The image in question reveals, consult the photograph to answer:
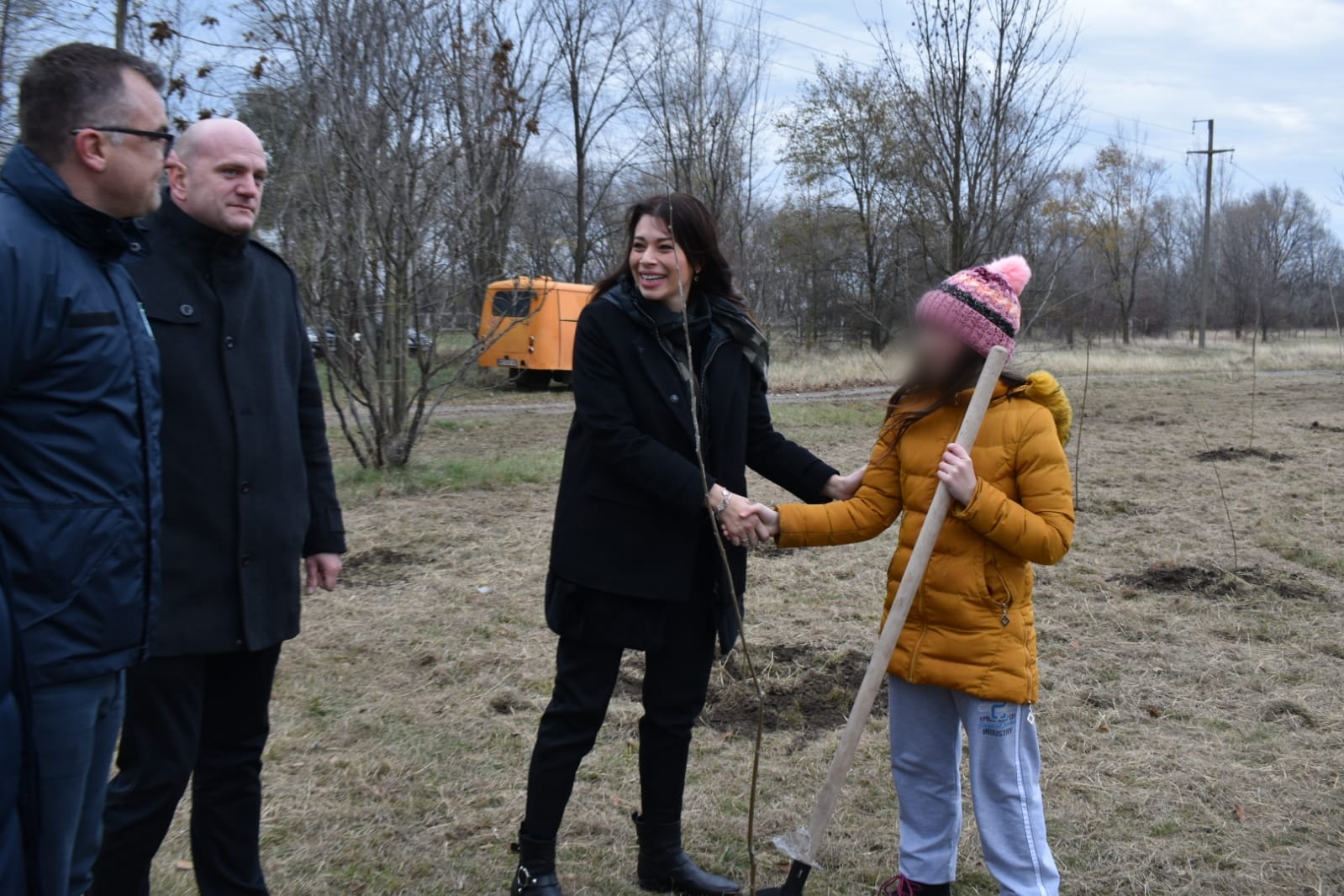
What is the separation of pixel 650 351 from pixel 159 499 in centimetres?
130

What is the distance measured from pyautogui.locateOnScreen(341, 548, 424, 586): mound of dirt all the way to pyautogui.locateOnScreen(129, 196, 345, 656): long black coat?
3845mm

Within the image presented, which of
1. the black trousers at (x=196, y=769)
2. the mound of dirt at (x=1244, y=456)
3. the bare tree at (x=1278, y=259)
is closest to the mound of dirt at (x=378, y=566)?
the black trousers at (x=196, y=769)

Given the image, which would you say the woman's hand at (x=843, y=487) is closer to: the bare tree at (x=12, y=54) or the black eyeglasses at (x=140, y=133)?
the black eyeglasses at (x=140, y=133)

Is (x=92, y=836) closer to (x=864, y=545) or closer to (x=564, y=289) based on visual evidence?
(x=864, y=545)

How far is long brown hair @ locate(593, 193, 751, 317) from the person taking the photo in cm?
278

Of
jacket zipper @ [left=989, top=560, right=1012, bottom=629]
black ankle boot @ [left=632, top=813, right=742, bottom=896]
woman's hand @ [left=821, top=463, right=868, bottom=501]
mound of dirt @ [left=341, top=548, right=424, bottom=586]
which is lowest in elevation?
black ankle boot @ [left=632, top=813, right=742, bottom=896]

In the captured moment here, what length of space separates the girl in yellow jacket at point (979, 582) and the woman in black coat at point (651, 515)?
0.52 m

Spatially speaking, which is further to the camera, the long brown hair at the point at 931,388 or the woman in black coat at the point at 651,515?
the woman in black coat at the point at 651,515

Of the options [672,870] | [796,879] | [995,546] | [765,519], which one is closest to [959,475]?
[995,546]

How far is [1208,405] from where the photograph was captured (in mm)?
16922

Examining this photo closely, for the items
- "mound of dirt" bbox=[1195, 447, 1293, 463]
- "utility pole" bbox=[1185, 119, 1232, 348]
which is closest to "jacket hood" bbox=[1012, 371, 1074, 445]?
"mound of dirt" bbox=[1195, 447, 1293, 463]

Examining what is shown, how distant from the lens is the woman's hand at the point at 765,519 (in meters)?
2.71

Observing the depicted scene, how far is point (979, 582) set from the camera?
2482mm

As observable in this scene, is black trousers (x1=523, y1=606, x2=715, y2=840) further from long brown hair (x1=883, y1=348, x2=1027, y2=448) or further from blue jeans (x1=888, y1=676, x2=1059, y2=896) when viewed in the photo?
long brown hair (x1=883, y1=348, x2=1027, y2=448)
